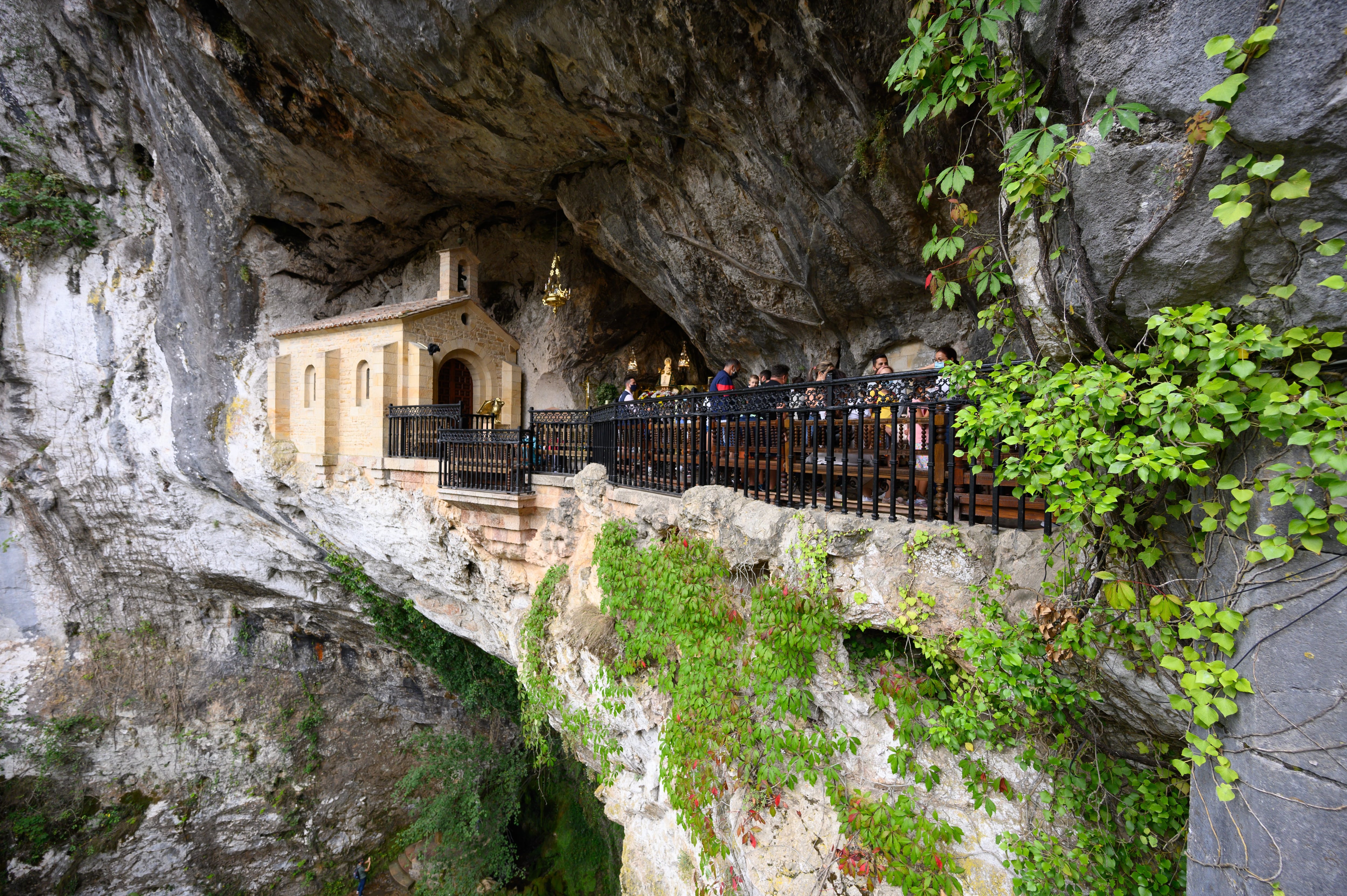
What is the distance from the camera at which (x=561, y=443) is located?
8180mm

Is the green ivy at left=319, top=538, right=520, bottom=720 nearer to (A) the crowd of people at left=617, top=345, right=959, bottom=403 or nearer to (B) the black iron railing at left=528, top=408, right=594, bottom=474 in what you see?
(B) the black iron railing at left=528, top=408, right=594, bottom=474

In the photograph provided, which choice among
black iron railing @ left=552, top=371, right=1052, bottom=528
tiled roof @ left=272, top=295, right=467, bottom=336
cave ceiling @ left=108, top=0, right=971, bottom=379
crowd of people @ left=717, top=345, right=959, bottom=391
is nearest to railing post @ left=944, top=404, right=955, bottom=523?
black iron railing @ left=552, top=371, right=1052, bottom=528

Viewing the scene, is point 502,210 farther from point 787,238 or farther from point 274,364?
point 787,238

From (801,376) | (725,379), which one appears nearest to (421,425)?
(725,379)

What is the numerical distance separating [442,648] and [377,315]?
7765 millimetres

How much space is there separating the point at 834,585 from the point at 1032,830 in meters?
1.61

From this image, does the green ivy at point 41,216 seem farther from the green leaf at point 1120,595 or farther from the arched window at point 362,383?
the green leaf at point 1120,595

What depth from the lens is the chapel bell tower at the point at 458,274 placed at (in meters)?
12.8

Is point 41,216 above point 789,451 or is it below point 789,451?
above

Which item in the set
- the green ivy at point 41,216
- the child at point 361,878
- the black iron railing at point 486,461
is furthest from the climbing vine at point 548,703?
the green ivy at point 41,216

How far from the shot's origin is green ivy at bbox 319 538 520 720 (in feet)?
40.8

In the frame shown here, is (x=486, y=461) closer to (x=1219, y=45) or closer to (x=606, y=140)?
(x=606, y=140)

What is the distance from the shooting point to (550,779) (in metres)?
13.1

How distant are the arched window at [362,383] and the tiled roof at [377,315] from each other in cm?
91
